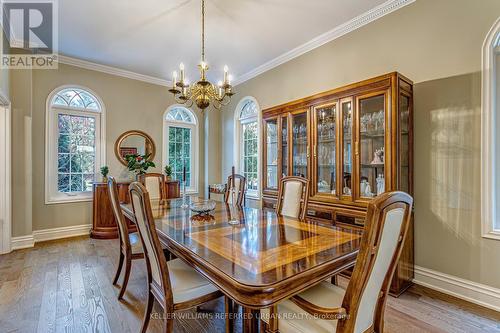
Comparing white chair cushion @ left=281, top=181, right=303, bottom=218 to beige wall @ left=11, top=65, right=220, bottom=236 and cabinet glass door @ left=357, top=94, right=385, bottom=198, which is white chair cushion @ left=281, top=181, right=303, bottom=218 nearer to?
cabinet glass door @ left=357, top=94, right=385, bottom=198

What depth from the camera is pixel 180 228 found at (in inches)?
72.5

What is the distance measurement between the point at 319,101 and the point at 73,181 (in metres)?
4.19

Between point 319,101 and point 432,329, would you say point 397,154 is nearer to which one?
point 319,101

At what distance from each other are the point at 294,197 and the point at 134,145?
141 inches

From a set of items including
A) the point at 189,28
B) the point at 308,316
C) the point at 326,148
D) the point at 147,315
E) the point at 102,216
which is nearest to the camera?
the point at 308,316

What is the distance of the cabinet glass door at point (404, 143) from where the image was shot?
2.36 metres

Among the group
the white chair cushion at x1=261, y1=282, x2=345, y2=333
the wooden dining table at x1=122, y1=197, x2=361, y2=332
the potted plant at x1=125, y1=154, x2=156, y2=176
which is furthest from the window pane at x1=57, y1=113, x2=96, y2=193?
the white chair cushion at x1=261, y1=282, x2=345, y2=333

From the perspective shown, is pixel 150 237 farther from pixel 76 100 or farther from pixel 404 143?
pixel 76 100

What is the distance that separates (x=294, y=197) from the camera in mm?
2461

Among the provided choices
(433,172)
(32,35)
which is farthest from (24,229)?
(433,172)

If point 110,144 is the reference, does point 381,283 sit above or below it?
below

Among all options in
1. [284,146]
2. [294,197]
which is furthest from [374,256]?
[284,146]

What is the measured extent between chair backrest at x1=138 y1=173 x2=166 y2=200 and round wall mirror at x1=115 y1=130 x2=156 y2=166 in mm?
1398

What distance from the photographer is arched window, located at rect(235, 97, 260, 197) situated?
4.73 meters
